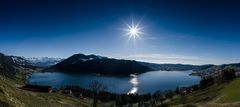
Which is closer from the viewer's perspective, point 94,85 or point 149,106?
point 94,85

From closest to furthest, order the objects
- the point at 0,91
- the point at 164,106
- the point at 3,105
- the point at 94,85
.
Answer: the point at 3,105 < the point at 0,91 < the point at 94,85 < the point at 164,106

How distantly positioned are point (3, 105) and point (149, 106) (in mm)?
165952

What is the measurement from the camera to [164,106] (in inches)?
6152

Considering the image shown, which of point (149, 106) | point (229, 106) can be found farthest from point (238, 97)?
point (149, 106)

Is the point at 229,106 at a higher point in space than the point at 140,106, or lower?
higher

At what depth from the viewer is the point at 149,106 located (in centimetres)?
18712

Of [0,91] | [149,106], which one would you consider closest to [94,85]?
[0,91]

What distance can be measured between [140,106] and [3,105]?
177 meters

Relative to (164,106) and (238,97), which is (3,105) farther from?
(164,106)

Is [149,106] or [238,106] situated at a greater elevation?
[238,106]

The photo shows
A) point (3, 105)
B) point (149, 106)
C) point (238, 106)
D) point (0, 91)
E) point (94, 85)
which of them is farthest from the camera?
point (149, 106)

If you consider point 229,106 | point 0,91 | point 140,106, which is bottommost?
point 140,106

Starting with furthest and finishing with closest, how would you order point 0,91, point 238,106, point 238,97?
point 238,97 → point 238,106 → point 0,91

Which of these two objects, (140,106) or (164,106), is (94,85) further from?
(140,106)
